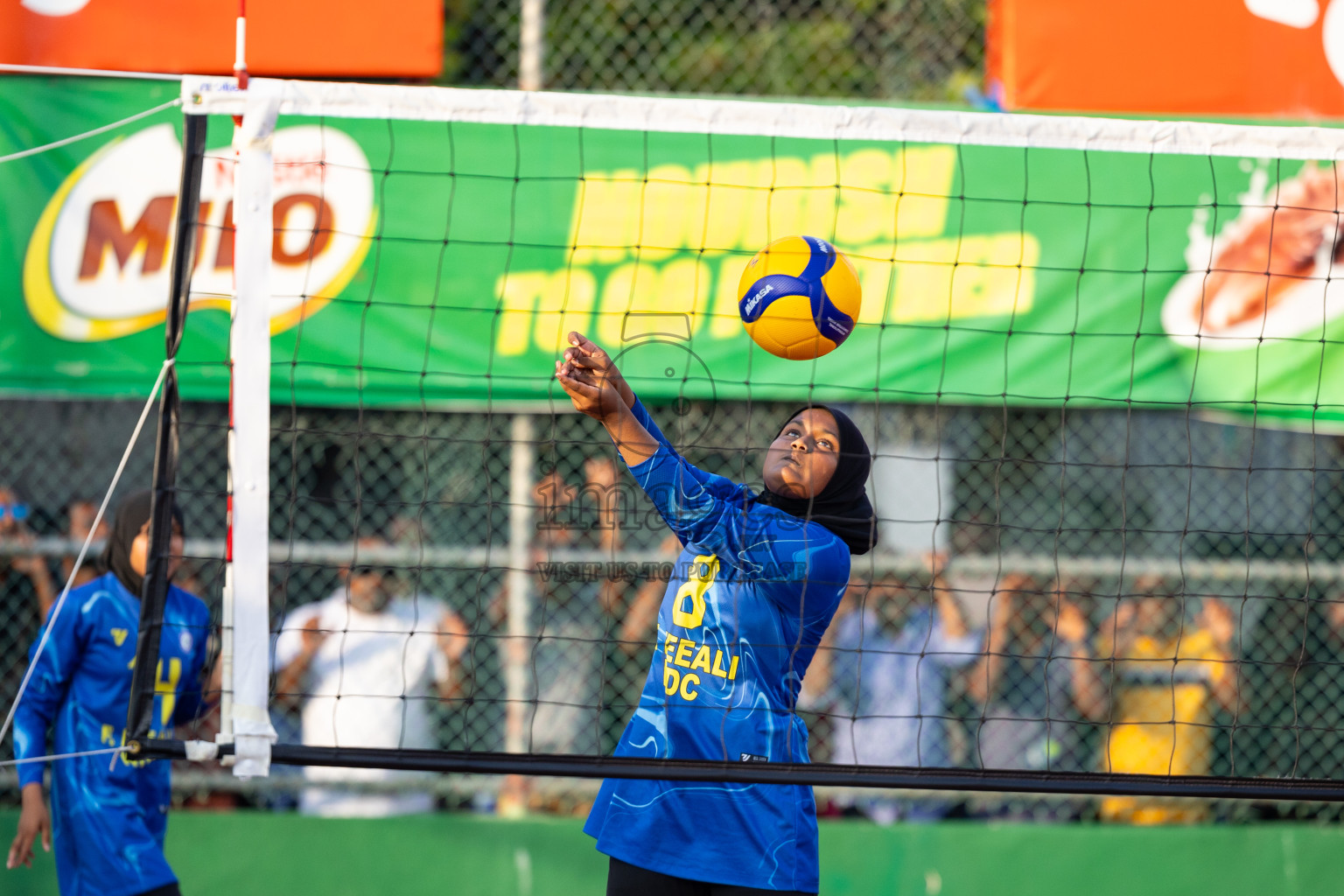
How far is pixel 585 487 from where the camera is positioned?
270 inches

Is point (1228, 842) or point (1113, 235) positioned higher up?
point (1113, 235)

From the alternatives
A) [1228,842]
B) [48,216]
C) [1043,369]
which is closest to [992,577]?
[1043,369]

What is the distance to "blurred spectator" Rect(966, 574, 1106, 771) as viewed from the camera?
635 centimetres

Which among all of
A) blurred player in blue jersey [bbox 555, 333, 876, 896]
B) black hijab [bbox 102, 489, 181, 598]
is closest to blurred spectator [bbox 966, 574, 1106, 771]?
blurred player in blue jersey [bbox 555, 333, 876, 896]

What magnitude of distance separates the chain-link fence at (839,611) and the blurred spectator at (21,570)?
16mm

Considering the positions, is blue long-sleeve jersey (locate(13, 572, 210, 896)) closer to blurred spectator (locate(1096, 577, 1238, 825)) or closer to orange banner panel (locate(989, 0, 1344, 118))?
blurred spectator (locate(1096, 577, 1238, 825))

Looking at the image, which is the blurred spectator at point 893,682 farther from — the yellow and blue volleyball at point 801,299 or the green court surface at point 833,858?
the yellow and blue volleyball at point 801,299

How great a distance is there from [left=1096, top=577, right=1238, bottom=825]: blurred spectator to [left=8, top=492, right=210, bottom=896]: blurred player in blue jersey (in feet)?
14.6

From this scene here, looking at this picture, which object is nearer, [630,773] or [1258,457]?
[630,773]

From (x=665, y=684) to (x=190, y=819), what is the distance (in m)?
3.70

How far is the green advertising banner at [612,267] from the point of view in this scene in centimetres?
587

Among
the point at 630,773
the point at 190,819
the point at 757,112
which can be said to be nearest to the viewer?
the point at 630,773

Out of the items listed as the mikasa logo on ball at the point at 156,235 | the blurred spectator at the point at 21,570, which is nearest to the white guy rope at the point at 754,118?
the mikasa logo on ball at the point at 156,235

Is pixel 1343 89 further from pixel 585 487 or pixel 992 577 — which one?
pixel 585 487
